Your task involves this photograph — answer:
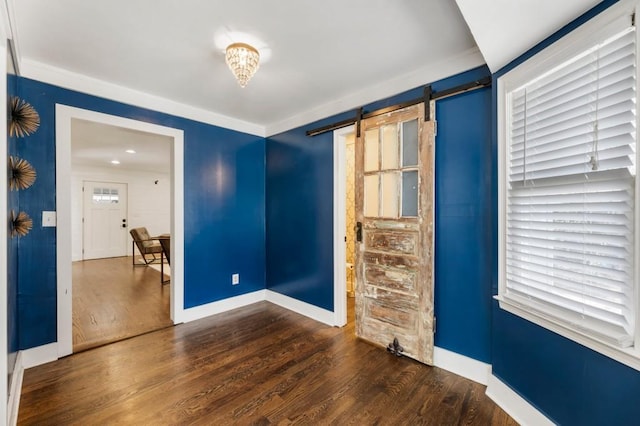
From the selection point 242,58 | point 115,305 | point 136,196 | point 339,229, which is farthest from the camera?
point 136,196

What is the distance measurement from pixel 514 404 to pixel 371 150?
210 cm

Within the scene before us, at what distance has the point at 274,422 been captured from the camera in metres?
1.60

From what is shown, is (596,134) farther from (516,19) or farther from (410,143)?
(410,143)

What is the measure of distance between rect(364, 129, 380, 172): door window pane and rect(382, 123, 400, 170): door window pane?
0.07 metres

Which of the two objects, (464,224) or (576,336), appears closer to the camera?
(576,336)

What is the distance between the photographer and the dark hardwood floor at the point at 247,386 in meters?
1.64

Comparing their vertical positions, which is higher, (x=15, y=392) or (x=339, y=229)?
(x=339, y=229)

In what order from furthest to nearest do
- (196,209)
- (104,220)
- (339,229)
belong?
(104,220) → (196,209) → (339,229)

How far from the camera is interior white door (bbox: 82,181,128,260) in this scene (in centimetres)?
697

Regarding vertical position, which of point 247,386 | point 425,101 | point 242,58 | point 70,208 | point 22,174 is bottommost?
point 247,386

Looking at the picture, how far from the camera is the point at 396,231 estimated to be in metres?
2.37

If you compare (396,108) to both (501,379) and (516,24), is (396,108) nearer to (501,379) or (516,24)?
(516,24)

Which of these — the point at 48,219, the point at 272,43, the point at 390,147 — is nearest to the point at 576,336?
the point at 390,147

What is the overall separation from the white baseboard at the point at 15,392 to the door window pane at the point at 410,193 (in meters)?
2.77
